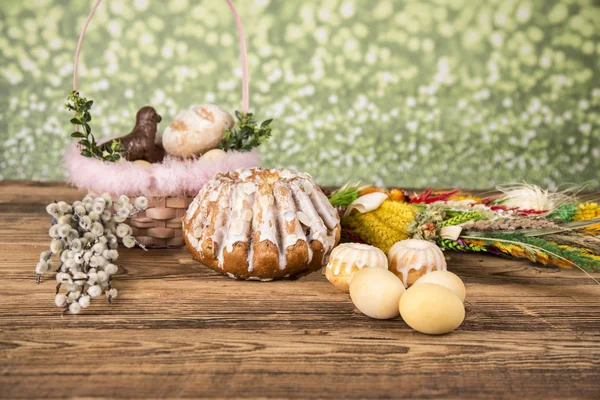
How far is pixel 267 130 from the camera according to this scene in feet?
4.87

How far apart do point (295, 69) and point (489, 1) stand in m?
1.00

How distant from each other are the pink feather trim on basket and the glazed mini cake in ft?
1.20

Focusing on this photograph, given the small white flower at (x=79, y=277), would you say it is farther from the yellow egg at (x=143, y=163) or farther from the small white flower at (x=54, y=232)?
the yellow egg at (x=143, y=163)

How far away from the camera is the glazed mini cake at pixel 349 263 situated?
1.14 meters

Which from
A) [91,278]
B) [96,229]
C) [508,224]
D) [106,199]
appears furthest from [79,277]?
[508,224]

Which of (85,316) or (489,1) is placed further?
(489,1)

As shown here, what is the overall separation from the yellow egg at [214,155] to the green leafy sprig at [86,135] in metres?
0.19

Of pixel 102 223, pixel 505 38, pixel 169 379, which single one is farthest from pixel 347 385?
pixel 505 38

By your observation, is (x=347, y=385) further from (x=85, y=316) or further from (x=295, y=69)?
(x=295, y=69)

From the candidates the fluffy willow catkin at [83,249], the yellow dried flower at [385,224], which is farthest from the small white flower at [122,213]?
the yellow dried flower at [385,224]

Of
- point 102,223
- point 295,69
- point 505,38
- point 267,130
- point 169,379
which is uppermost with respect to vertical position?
point 505,38

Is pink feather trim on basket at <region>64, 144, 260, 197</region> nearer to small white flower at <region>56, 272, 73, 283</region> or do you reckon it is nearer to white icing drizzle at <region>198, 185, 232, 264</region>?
white icing drizzle at <region>198, 185, 232, 264</region>

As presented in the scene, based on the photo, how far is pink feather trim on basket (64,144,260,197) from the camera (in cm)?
133

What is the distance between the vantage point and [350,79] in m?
2.91
